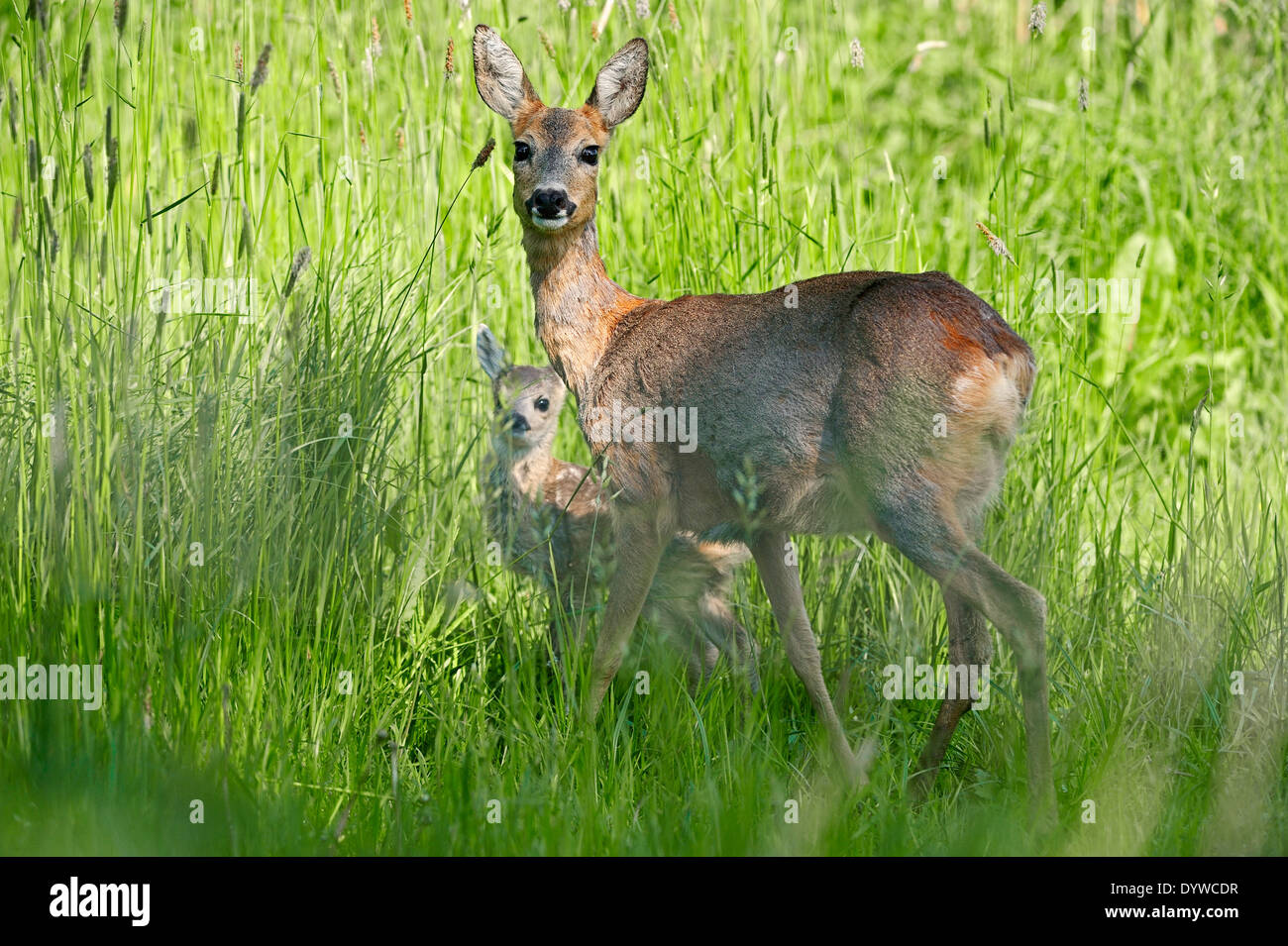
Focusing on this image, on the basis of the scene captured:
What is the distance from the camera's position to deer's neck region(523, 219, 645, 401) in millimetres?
4711

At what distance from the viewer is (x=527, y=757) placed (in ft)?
13.0

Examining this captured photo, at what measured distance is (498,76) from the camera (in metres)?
4.85

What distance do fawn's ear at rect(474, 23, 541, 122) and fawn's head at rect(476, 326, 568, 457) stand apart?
856mm

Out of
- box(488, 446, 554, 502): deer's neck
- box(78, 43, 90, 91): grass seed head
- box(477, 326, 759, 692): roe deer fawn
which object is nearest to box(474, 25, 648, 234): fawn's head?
box(477, 326, 759, 692): roe deer fawn

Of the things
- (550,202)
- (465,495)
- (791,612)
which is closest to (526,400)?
(465,495)

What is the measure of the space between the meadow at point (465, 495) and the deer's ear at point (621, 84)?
1.67 feet

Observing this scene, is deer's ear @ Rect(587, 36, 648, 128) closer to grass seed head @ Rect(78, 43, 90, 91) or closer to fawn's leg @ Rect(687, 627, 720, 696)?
grass seed head @ Rect(78, 43, 90, 91)

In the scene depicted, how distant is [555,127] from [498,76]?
36 cm

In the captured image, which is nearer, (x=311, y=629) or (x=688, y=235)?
(x=311, y=629)

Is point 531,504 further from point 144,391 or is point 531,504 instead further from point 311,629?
point 144,391

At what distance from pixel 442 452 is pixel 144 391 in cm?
124

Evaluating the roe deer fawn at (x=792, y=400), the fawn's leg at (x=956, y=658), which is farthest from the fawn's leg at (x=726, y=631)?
the fawn's leg at (x=956, y=658)
